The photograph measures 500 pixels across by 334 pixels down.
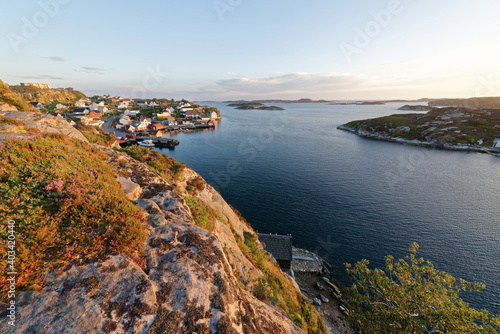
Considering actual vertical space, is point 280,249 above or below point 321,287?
above

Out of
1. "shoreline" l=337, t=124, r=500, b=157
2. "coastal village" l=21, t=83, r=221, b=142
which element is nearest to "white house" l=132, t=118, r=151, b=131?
"coastal village" l=21, t=83, r=221, b=142

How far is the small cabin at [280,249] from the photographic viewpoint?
31.2 metres

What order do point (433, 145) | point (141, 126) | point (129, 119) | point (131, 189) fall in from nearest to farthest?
point (131, 189) → point (433, 145) → point (141, 126) → point (129, 119)

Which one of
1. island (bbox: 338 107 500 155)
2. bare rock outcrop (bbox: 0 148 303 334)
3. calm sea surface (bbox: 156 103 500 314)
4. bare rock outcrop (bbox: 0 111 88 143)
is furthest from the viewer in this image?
island (bbox: 338 107 500 155)

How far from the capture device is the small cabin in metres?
31.2

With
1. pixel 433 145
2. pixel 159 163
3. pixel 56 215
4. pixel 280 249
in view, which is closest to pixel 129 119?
pixel 159 163

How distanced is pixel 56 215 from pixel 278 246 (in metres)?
30.6

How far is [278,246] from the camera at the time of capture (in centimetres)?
3225

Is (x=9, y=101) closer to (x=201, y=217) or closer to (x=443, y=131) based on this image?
(x=201, y=217)

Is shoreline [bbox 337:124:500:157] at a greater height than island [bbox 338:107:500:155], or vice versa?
island [bbox 338:107:500:155]

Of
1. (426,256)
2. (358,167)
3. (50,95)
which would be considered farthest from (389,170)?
(50,95)

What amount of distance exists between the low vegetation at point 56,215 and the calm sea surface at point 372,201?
36228mm

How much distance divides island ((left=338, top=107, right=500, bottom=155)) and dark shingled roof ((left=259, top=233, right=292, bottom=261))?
129 metres

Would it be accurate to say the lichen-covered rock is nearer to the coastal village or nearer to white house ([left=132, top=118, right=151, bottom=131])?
the coastal village
